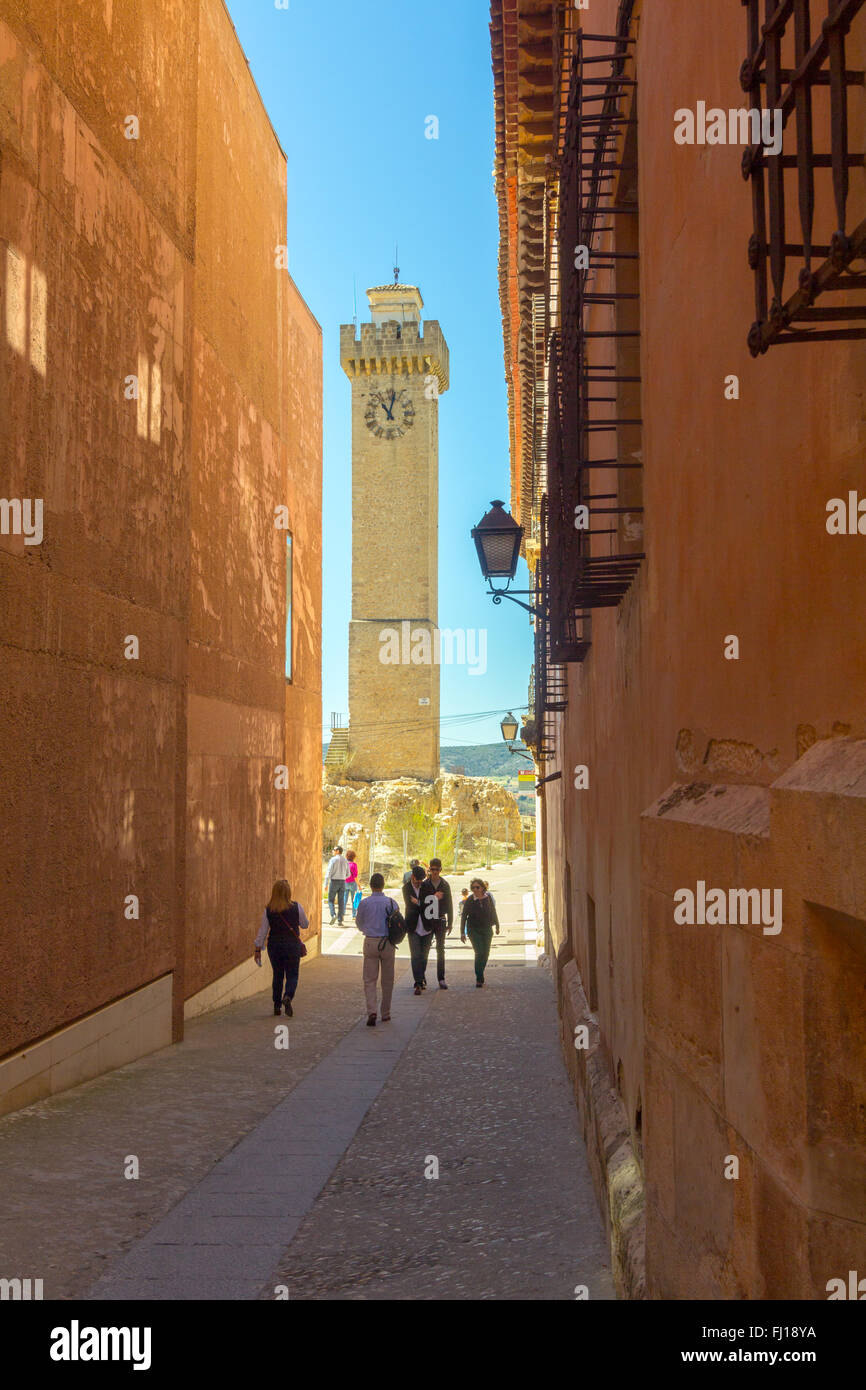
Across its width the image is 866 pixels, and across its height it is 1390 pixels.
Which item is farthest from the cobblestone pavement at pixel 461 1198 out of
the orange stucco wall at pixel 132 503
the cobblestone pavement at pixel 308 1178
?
the orange stucco wall at pixel 132 503

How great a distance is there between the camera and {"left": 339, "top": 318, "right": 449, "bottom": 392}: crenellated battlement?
6444 centimetres

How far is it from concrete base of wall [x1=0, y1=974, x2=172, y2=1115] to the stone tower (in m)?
52.1

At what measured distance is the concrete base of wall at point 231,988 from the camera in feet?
42.9

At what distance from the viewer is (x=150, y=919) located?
1095 cm

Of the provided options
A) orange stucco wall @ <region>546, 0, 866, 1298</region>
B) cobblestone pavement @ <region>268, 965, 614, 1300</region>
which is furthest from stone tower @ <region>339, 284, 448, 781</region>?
orange stucco wall @ <region>546, 0, 866, 1298</region>

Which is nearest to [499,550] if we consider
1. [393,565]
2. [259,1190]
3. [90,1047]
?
[90,1047]

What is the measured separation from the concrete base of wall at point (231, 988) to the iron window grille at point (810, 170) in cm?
1133

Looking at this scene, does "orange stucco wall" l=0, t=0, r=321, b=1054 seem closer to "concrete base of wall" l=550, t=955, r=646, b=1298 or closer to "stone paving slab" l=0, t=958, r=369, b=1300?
"stone paving slab" l=0, t=958, r=369, b=1300

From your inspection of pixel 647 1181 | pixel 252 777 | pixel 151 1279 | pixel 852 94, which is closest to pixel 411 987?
pixel 252 777

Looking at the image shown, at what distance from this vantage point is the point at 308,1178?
7078 mm

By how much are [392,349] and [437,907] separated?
53.2 meters

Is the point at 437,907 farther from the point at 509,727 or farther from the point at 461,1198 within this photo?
the point at 509,727

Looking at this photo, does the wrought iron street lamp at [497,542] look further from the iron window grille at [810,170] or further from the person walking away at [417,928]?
the iron window grille at [810,170]
